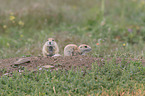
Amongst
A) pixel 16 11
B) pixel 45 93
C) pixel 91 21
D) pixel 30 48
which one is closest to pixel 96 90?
pixel 45 93

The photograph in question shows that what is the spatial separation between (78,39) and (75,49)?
189 centimetres

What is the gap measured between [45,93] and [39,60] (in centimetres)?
132

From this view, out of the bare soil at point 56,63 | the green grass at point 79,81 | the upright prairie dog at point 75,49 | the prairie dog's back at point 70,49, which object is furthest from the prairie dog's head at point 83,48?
the green grass at point 79,81

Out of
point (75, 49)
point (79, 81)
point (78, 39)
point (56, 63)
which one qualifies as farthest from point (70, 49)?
point (78, 39)

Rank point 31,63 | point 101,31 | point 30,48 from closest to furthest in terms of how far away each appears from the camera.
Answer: point 31,63, point 30,48, point 101,31

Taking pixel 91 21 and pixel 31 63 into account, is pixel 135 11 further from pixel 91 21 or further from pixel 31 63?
pixel 31 63

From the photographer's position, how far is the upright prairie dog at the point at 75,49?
5.84 meters

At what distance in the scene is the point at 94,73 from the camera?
464cm

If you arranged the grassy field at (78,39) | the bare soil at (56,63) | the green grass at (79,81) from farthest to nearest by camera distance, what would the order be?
the bare soil at (56,63) < the grassy field at (78,39) < the green grass at (79,81)

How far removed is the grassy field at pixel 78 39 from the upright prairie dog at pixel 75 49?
256 millimetres

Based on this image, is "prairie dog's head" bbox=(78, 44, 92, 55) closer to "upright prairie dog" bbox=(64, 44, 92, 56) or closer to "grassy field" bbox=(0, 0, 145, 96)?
"upright prairie dog" bbox=(64, 44, 92, 56)

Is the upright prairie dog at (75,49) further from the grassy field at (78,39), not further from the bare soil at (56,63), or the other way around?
the bare soil at (56,63)

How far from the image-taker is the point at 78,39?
25.5ft

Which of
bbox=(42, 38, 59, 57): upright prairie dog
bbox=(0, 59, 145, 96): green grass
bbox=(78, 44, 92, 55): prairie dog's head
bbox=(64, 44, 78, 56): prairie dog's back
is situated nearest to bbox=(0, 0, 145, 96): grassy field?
bbox=(0, 59, 145, 96): green grass
